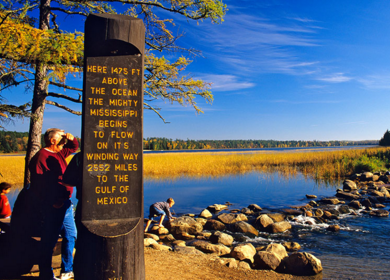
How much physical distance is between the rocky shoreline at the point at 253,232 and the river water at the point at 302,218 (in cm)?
49

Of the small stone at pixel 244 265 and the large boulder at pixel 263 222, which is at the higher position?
the small stone at pixel 244 265

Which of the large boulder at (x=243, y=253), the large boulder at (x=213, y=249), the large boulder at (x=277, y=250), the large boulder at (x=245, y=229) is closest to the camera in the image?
the large boulder at (x=243, y=253)

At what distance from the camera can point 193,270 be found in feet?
18.4

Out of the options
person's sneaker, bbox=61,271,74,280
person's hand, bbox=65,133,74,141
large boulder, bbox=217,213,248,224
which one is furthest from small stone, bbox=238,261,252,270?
large boulder, bbox=217,213,248,224

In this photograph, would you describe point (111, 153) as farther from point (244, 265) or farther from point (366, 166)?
point (366, 166)

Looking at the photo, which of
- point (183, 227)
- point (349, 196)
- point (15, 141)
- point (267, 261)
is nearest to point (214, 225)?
point (183, 227)

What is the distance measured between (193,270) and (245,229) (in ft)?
15.9

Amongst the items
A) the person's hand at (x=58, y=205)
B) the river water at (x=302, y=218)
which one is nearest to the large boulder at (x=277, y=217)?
the river water at (x=302, y=218)

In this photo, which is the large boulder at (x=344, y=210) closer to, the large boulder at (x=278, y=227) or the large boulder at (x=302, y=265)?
the large boulder at (x=278, y=227)

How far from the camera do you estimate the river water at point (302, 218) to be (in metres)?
7.16

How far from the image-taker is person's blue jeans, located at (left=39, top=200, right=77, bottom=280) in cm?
423

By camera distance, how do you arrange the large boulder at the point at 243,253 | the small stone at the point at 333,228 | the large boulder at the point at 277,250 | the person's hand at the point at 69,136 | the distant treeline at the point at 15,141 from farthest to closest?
the distant treeline at the point at 15,141 → the small stone at the point at 333,228 → the large boulder at the point at 277,250 → the large boulder at the point at 243,253 → the person's hand at the point at 69,136

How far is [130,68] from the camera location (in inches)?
159

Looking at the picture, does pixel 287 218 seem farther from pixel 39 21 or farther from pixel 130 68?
pixel 39 21
